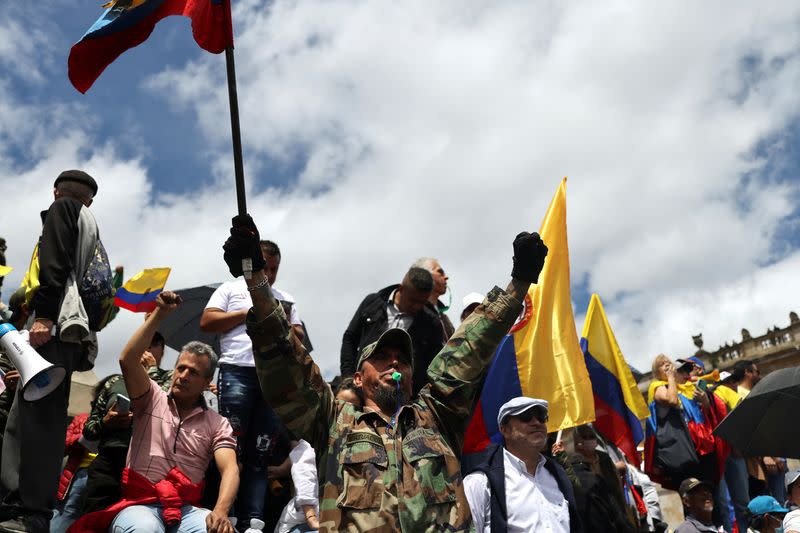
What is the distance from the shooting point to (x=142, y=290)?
10469mm

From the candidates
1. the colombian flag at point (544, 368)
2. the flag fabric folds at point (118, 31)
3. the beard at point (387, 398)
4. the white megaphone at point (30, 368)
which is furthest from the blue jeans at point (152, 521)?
the colombian flag at point (544, 368)

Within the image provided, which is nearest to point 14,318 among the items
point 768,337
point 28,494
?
point 28,494

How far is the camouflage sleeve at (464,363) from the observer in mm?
4008

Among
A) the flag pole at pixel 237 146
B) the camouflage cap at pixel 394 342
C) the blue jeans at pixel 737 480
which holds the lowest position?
the blue jeans at pixel 737 480

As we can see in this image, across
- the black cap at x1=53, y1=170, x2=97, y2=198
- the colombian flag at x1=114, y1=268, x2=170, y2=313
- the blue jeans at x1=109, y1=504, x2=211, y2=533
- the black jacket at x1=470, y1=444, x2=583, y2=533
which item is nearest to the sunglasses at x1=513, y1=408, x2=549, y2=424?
the black jacket at x1=470, y1=444, x2=583, y2=533

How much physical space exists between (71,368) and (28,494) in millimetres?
806

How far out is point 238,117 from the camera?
3.95 metres

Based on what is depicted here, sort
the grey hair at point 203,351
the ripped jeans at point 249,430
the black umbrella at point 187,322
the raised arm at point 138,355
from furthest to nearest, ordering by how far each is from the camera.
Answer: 1. the black umbrella at point 187,322
2. the ripped jeans at point 249,430
3. the grey hair at point 203,351
4. the raised arm at point 138,355

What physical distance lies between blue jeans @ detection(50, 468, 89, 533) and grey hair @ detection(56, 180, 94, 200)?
6.17ft

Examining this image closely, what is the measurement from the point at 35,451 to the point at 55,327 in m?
0.73

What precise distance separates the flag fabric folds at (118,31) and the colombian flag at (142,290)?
6.05m

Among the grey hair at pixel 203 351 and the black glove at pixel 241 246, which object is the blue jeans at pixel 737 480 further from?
the black glove at pixel 241 246

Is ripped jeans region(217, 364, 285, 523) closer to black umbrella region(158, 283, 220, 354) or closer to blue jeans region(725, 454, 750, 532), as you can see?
black umbrella region(158, 283, 220, 354)

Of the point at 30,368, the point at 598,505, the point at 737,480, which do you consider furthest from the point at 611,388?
the point at 30,368
